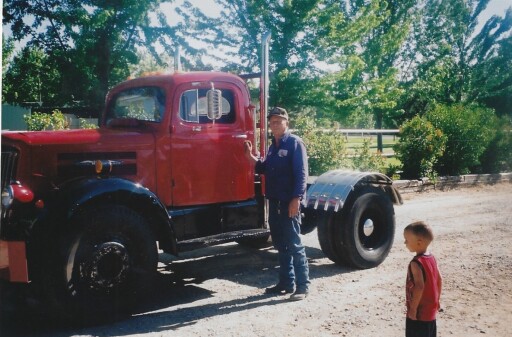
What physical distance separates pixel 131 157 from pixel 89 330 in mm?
1578

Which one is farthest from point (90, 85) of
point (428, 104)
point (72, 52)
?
point (428, 104)

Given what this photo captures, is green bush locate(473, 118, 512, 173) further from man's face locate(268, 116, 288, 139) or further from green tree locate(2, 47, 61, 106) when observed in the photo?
green tree locate(2, 47, 61, 106)

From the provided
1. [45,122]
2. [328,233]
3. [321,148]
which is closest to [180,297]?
[328,233]

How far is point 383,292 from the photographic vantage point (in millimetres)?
4762

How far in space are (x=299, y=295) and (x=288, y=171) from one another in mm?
1176

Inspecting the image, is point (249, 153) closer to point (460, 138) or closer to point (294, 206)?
point (294, 206)

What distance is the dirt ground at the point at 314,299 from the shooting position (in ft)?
12.7

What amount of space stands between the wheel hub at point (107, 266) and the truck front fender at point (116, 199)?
38cm

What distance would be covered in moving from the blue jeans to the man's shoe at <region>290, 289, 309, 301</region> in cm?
3

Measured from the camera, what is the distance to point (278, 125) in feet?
15.2

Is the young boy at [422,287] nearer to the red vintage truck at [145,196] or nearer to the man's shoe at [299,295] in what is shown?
the man's shoe at [299,295]

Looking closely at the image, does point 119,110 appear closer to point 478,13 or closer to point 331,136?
point 331,136

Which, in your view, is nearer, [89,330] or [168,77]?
[89,330]

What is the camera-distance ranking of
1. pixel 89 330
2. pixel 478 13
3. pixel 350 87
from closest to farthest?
pixel 89 330 < pixel 350 87 < pixel 478 13
